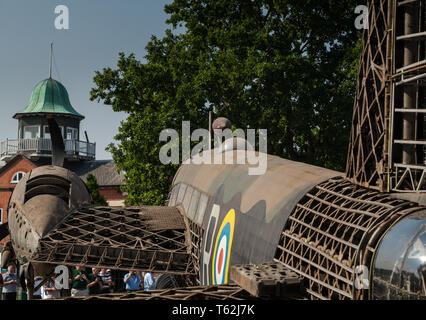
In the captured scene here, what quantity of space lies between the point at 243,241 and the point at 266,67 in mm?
21816

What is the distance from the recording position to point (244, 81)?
31609 millimetres

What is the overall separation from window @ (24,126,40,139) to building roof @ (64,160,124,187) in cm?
580

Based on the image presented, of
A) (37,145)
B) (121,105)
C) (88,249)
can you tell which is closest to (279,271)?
(88,249)

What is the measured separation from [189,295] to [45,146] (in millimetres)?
58236

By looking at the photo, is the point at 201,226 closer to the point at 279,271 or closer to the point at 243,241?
the point at 243,241

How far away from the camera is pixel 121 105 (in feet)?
117

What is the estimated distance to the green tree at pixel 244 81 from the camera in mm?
31875

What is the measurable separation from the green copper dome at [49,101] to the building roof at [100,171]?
7.36 m

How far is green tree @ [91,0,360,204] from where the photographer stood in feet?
105

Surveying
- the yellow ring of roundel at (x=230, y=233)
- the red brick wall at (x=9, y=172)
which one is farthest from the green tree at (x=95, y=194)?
the yellow ring of roundel at (x=230, y=233)

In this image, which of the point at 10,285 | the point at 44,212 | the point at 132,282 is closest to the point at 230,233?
the point at 132,282

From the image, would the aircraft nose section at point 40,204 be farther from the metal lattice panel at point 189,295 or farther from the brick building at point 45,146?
the brick building at point 45,146

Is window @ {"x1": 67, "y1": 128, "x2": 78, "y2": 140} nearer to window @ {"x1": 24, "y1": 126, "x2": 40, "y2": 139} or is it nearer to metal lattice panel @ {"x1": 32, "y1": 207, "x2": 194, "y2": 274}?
window @ {"x1": 24, "y1": 126, "x2": 40, "y2": 139}

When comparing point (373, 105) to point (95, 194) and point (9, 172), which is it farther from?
point (9, 172)
